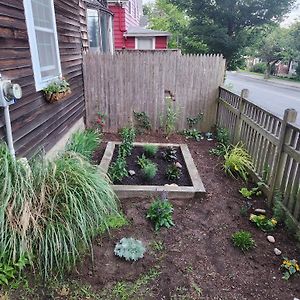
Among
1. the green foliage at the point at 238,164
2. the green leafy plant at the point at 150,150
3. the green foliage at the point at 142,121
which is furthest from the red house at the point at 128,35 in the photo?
the green foliage at the point at 238,164

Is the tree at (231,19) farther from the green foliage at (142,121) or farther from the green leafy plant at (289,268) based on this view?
the green leafy plant at (289,268)

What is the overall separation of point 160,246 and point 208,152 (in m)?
2.91

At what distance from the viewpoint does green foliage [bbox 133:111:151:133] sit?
20.6 ft

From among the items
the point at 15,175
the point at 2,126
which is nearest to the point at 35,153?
the point at 2,126

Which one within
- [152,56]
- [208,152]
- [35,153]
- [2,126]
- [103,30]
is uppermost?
[103,30]

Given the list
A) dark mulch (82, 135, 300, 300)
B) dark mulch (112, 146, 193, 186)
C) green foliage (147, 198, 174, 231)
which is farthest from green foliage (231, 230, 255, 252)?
dark mulch (112, 146, 193, 186)

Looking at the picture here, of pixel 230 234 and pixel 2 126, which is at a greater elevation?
pixel 2 126

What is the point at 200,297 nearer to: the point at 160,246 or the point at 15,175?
the point at 160,246

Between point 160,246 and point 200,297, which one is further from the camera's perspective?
point 160,246

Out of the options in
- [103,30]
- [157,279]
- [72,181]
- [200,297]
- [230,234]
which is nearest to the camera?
[200,297]

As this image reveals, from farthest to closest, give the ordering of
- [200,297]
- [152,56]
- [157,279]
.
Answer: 1. [152,56]
2. [157,279]
3. [200,297]

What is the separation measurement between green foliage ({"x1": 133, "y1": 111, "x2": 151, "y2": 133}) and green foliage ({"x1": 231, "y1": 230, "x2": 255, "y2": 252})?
13.1ft

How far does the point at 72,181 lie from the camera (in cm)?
246

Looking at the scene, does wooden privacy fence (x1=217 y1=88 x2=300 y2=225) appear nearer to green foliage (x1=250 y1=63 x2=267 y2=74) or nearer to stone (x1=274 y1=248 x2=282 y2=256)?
stone (x1=274 y1=248 x2=282 y2=256)
